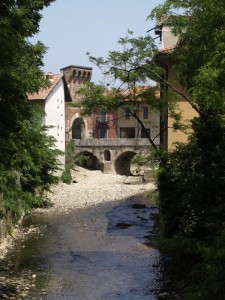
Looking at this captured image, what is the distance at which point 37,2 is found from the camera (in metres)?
15.8

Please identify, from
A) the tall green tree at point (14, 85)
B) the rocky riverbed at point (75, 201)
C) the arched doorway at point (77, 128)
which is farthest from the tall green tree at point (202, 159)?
the arched doorway at point (77, 128)

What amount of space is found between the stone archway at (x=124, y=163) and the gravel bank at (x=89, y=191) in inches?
209

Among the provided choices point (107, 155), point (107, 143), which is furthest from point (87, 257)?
point (107, 155)

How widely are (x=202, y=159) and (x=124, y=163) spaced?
150 feet

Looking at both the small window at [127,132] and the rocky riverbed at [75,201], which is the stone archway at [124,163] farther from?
the small window at [127,132]

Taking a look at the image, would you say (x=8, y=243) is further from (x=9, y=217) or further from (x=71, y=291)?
(x=71, y=291)

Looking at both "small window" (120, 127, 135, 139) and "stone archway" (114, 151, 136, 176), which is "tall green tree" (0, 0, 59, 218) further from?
"small window" (120, 127, 135, 139)

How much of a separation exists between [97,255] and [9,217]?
197 inches

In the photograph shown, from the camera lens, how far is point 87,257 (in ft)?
49.9

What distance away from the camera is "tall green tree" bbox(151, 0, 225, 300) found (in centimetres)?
686

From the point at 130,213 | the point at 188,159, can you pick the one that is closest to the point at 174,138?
the point at 130,213

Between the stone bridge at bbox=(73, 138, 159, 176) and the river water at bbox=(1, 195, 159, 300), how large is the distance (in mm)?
28124

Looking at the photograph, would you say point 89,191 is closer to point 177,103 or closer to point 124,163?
point 177,103

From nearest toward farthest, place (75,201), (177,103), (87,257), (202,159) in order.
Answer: (202,159)
(87,257)
(177,103)
(75,201)
